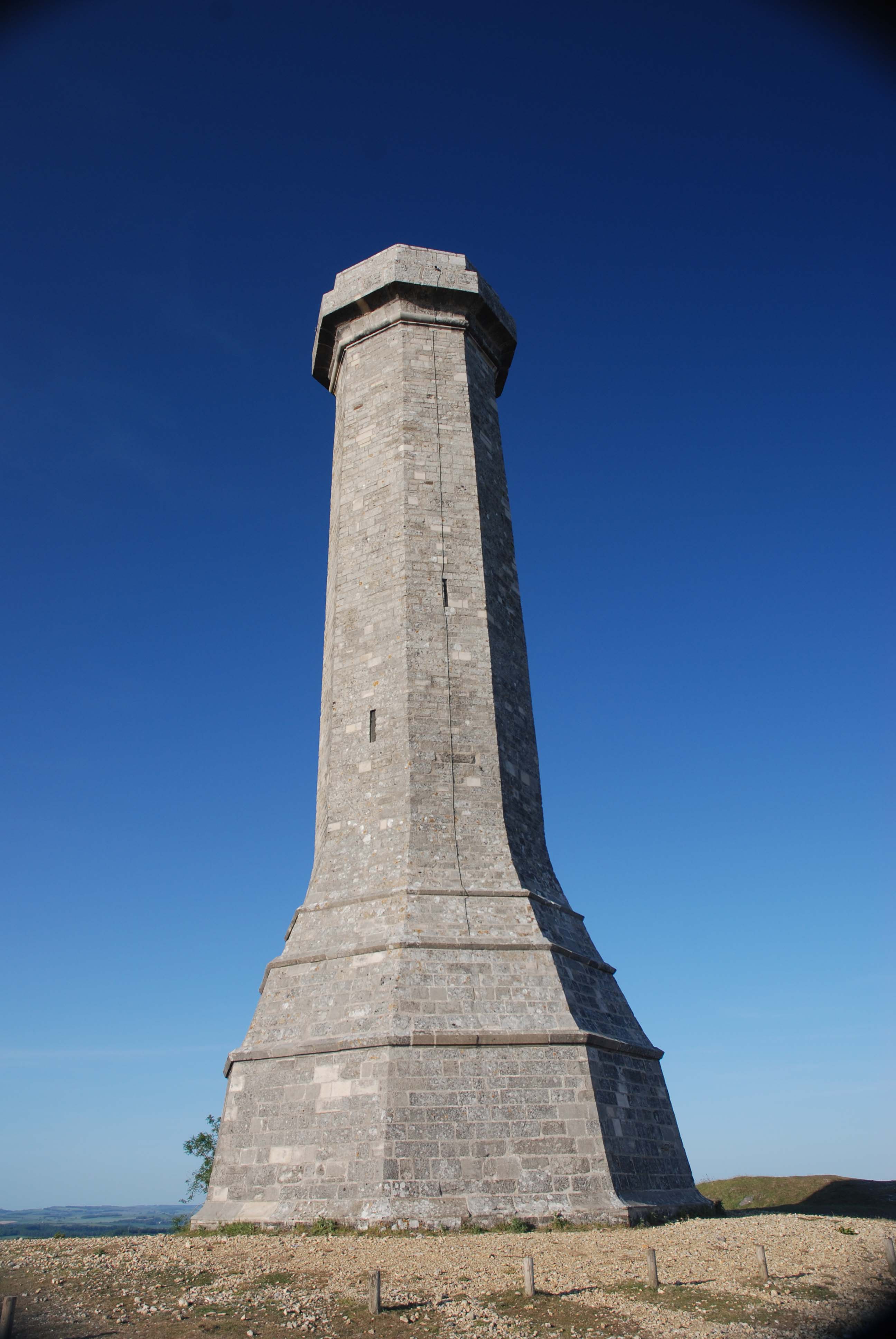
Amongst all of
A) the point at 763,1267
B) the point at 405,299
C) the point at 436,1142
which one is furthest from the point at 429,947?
the point at 405,299

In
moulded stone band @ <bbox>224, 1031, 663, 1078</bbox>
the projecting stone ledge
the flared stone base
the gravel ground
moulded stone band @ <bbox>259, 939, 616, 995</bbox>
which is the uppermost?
the projecting stone ledge

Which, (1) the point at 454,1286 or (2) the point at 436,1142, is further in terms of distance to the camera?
(2) the point at 436,1142

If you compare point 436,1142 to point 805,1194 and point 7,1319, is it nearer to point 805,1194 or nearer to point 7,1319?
point 7,1319

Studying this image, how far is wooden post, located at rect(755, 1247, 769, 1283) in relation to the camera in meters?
6.79

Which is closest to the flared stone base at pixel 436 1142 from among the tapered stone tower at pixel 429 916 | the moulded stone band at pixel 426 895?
the tapered stone tower at pixel 429 916

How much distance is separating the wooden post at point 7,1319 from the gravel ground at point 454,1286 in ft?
3.08

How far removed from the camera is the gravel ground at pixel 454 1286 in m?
5.80

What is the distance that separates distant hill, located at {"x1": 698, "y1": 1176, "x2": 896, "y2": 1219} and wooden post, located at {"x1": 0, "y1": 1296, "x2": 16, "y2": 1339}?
49.9ft

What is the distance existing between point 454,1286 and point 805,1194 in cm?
1732

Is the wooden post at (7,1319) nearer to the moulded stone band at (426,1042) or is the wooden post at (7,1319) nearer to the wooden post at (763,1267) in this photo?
the moulded stone band at (426,1042)

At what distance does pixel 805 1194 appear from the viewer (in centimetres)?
1992

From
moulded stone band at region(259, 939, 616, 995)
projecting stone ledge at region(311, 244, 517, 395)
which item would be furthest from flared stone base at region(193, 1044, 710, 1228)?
projecting stone ledge at region(311, 244, 517, 395)

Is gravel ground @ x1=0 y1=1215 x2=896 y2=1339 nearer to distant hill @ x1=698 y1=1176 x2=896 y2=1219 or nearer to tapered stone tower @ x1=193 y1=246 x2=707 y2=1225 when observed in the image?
tapered stone tower @ x1=193 y1=246 x2=707 y2=1225

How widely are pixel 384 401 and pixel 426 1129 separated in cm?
1112
